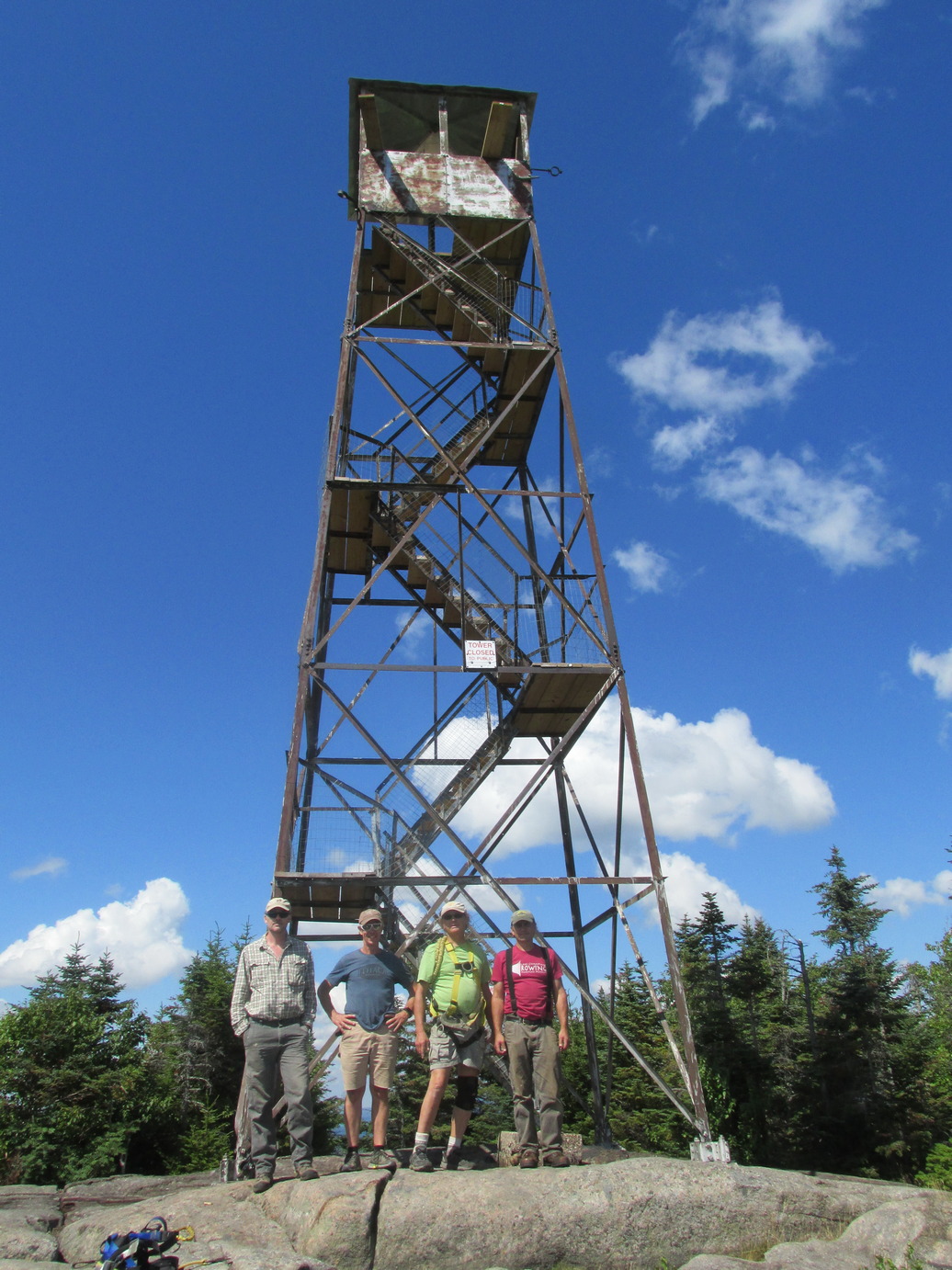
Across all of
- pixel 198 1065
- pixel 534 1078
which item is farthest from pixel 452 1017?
pixel 198 1065

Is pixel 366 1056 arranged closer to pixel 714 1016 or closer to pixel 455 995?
pixel 455 995

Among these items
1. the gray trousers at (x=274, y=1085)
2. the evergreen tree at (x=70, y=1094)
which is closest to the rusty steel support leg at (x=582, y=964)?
the gray trousers at (x=274, y=1085)

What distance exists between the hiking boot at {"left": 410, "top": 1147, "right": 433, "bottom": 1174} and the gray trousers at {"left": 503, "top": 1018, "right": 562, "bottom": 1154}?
77 centimetres

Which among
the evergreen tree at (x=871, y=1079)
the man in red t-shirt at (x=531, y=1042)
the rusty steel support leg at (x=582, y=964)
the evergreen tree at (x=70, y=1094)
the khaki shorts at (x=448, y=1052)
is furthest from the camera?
the evergreen tree at (x=871, y=1079)

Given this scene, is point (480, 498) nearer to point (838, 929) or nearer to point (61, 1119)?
point (61, 1119)

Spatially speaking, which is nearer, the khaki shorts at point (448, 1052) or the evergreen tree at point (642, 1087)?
the khaki shorts at point (448, 1052)

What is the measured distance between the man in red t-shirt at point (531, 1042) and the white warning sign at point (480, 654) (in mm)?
4746

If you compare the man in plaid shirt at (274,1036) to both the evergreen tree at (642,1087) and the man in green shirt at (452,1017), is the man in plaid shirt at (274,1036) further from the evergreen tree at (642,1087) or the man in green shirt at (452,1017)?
the evergreen tree at (642,1087)

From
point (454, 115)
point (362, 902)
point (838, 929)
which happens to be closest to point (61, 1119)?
point (362, 902)

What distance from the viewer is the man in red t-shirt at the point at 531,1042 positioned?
23.1ft

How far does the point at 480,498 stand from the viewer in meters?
12.4

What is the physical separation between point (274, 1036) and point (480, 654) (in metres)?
6.06

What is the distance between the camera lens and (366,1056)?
269 inches

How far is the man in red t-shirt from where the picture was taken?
7.04 metres
